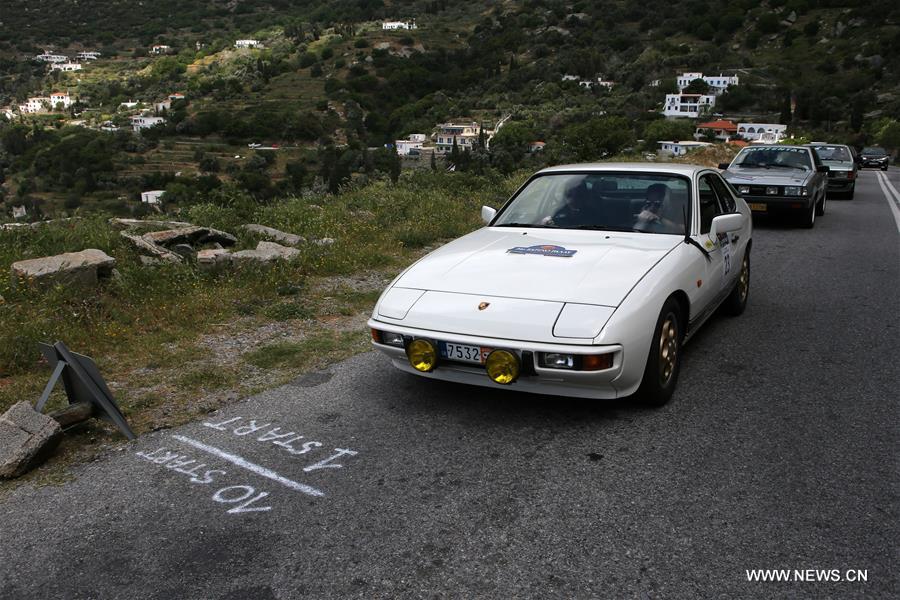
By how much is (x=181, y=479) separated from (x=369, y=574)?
1.30 metres

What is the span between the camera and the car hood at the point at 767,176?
11.8 metres

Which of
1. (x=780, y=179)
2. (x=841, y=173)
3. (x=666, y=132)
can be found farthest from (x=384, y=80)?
(x=780, y=179)

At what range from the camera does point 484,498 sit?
299cm

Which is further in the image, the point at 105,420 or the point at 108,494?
the point at 105,420

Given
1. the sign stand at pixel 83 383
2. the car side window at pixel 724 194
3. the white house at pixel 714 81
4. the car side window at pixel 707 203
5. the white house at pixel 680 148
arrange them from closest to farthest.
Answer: the sign stand at pixel 83 383 < the car side window at pixel 707 203 < the car side window at pixel 724 194 < the white house at pixel 680 148 < the white house at pixel 714 81

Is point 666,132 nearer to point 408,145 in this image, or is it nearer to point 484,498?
point 408,145

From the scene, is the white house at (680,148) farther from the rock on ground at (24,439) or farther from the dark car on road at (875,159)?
the rock on ground at (24,439)

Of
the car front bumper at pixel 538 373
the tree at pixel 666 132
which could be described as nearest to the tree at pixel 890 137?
the tree at pixel 666 132

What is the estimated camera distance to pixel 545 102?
97.2m

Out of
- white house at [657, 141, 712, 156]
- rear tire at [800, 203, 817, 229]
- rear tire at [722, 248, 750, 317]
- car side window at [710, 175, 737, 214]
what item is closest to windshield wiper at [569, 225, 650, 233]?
car side window at [710, 175, 737, 214]

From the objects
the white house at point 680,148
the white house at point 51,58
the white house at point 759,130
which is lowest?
the white house at point 759,130

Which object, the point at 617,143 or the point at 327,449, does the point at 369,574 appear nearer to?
the point at 327,449

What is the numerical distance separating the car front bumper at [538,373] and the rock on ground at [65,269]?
371 cm

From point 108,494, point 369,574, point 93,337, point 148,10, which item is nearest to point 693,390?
point 369,574
